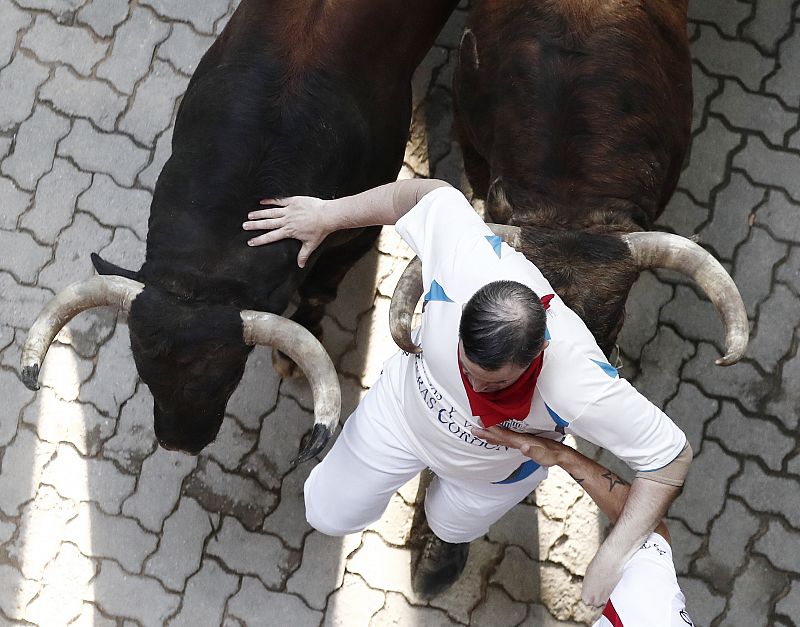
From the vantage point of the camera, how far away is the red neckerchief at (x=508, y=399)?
9.15 ft

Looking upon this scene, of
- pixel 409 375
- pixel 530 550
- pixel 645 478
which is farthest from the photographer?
pixel 530 550

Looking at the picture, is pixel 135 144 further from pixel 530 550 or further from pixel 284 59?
pixel 530 550

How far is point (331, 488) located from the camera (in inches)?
157

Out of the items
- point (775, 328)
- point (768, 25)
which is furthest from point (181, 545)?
point (768, 25)

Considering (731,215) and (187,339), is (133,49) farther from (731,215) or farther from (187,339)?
(731,215)

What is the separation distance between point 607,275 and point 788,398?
7.72ft

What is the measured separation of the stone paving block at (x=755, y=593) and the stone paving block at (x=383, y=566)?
69.0 inches

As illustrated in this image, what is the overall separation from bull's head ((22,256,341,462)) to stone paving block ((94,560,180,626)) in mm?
1738

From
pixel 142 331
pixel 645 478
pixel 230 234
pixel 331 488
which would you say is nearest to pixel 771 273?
pixel 645 478

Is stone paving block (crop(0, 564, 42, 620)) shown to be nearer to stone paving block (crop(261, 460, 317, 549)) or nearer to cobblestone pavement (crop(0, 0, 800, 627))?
cobblestone pavement (crop(0, 0, 800, 627))

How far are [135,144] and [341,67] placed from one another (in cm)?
196

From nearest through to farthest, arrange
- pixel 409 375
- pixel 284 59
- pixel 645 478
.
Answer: pixel 645 478, pixel 409 375, pixel 284 59

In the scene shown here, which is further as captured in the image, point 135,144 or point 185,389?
point 135,144

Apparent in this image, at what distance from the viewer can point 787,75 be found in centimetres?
549
